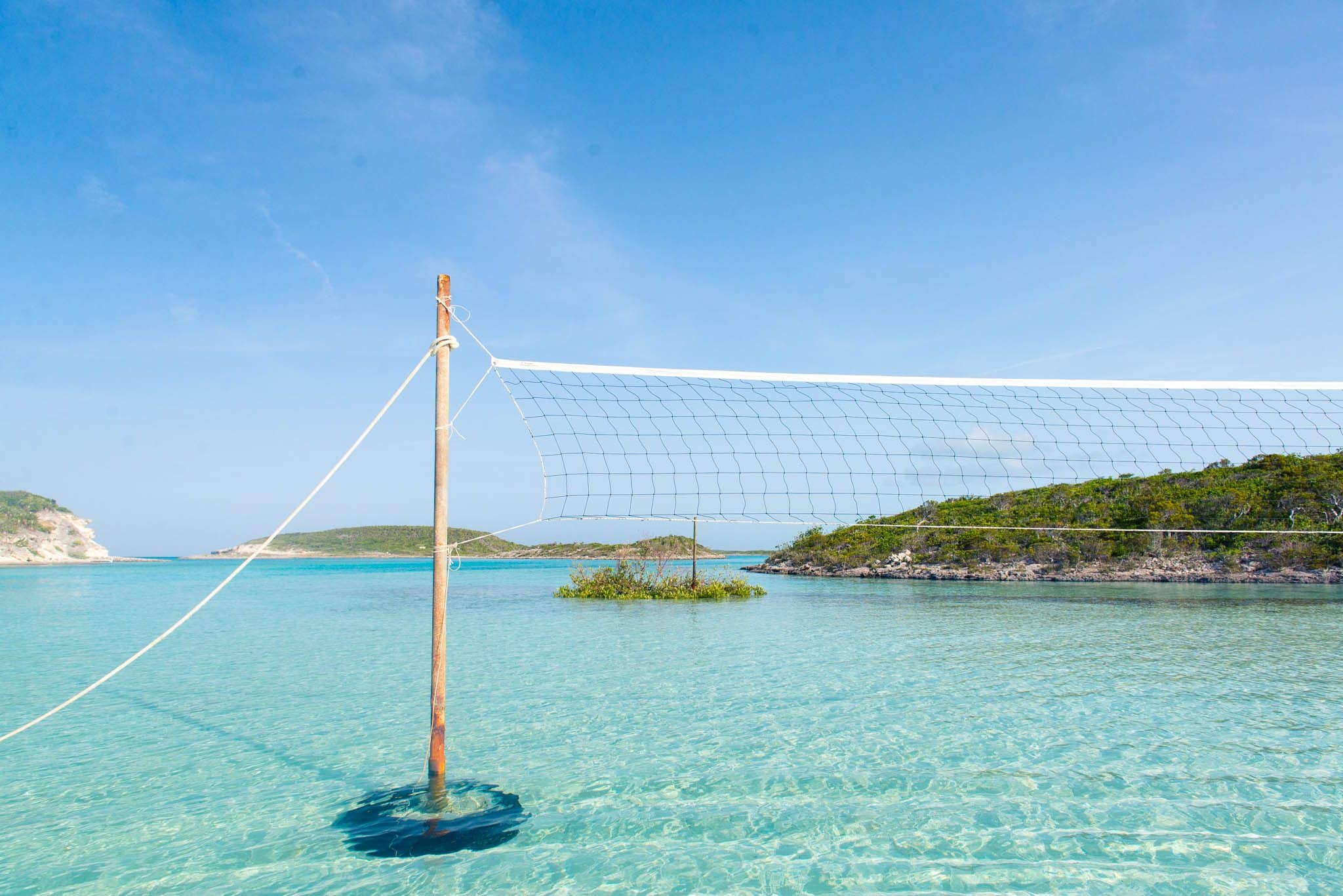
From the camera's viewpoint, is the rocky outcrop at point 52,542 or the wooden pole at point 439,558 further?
the rocky outcrop at point 52,542

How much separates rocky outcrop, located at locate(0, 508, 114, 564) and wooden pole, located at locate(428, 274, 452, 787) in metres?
112

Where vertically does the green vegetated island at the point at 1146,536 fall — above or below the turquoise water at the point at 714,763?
above

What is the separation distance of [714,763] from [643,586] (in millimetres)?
19549

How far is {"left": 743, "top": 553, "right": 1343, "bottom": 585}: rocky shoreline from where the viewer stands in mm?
31672

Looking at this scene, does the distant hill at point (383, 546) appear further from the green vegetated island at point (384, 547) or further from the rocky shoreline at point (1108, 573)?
the rocky shoreline at point (1108, 573)

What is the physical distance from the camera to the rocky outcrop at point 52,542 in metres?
90.9

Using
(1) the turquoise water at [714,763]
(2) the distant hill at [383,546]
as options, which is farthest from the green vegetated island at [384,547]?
(1) the turquoise water at [714,763]

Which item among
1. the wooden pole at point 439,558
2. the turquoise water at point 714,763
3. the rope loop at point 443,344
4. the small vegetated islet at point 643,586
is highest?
the rope loop at point 443,344

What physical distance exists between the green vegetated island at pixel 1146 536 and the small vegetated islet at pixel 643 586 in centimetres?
1061

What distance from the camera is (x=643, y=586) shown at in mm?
26047

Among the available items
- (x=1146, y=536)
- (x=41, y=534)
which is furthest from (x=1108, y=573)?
(x=41, y=534)

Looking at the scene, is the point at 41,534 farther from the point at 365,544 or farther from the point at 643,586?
the point at 643,586

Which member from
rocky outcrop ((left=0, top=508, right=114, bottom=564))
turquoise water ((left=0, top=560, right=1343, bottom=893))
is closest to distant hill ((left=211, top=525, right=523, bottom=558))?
rocky outcrop ((left=0, top=508, right=114, bottom=564))

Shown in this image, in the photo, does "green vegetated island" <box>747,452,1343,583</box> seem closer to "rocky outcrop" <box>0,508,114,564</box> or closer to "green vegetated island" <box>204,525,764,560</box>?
"green vegetated island" <box>204,525,764,560</box>
